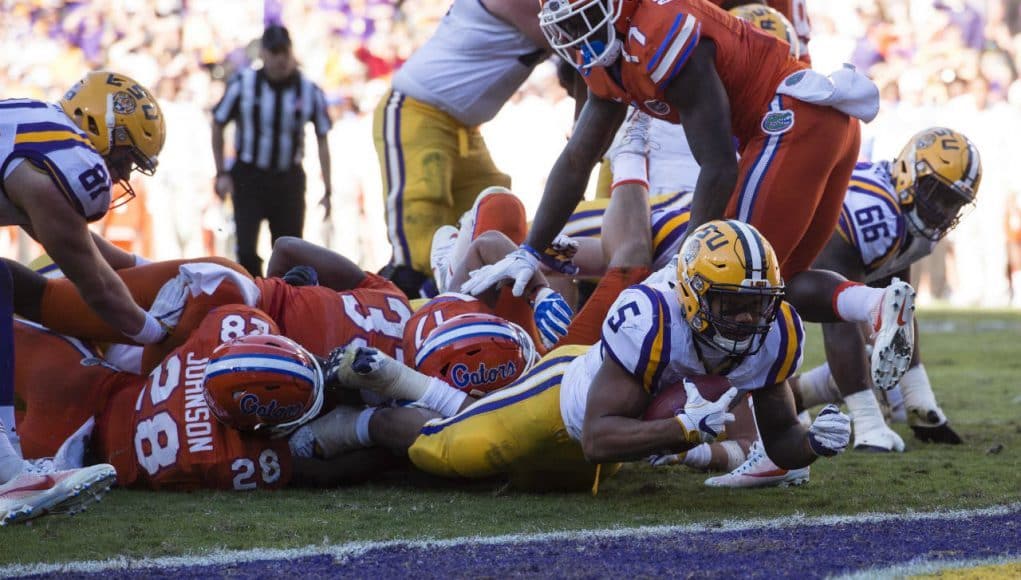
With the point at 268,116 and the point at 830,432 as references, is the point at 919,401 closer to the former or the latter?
the point at 830,432

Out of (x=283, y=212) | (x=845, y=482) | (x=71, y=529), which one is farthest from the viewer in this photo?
(x=283, y=212)

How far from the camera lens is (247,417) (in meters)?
4.16


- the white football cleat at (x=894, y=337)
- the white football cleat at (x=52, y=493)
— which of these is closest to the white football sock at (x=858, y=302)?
the white football cleat at (x=894, y=337)

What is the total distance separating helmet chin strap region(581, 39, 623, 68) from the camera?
427 centimetres

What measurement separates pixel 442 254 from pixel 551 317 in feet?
3.94

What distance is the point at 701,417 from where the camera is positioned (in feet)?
11.5

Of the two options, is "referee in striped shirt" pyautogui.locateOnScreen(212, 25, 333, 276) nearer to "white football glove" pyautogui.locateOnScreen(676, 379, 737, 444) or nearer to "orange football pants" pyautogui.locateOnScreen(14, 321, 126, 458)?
"orange football pants" pyautogui.locateOnScreen(14, 321, 126, 458)

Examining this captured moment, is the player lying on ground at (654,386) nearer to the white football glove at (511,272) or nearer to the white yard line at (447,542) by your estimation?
the white yard line at (447,542)

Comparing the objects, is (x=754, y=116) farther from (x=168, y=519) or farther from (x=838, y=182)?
(x=168, y=519)

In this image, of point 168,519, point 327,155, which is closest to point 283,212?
point 327,155

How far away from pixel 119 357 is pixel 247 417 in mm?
958

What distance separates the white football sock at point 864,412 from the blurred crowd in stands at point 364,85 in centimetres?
771

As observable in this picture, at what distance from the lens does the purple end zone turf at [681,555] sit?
3.08m

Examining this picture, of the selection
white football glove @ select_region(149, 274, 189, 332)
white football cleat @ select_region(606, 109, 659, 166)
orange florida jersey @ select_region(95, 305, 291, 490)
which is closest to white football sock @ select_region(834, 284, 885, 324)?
white football cleat @ select_region(606, 109, 659, 166)
